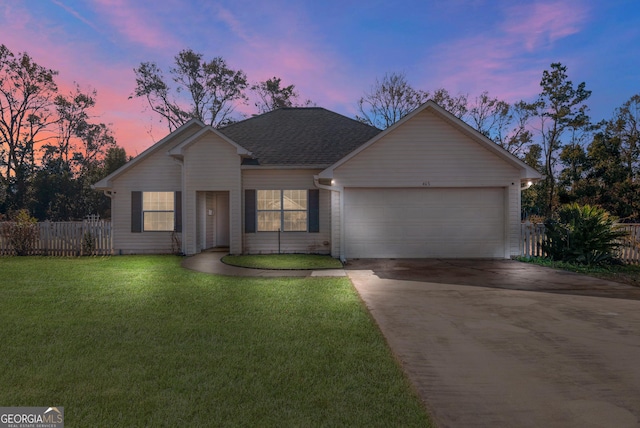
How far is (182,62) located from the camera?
3158cm

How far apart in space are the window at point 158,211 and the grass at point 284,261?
359cm

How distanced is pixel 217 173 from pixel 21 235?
8.38m

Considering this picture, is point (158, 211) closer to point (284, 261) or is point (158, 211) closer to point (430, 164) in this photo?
point (284, 261)

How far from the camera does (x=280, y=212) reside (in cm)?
1352

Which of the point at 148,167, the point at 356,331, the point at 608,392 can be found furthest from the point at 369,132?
the point at 608,392

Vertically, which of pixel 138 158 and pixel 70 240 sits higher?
A: pixel 138 158

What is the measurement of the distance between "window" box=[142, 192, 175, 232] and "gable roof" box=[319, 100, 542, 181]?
6.57 m

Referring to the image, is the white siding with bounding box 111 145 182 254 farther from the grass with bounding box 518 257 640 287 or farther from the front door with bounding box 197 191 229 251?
the grass with bounding box 518 257 640 287

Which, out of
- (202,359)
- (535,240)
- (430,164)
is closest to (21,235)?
(202,359)

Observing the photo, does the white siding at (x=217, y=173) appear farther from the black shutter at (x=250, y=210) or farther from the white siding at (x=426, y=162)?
the white siding at (x=426, y=162)

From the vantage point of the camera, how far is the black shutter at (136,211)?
13953 mm

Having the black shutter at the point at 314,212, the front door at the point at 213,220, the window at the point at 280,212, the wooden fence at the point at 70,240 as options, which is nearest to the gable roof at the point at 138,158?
the wooden fence at the point at 70,240

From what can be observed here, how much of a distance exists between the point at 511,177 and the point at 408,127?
4.03 meters

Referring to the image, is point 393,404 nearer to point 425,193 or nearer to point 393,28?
point 425,193
